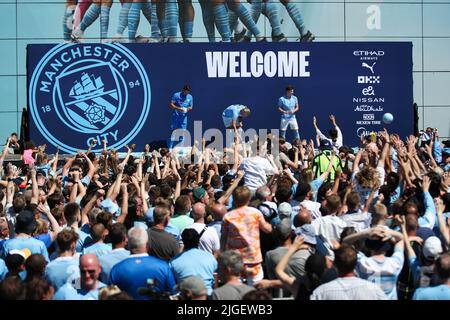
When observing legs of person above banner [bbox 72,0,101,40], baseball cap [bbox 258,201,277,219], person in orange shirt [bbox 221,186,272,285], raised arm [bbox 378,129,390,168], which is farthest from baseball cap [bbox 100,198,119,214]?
legs of person above banner [bbox 72,0,101,40]

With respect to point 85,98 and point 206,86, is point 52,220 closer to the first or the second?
point 85,98

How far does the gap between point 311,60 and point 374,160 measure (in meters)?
8.96

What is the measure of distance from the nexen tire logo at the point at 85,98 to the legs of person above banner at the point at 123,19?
408 centimetres

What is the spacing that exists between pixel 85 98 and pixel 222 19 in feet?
18.3

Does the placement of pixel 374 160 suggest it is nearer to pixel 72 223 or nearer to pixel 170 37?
pixel 72 223

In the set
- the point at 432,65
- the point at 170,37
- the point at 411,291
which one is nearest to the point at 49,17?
the point at 170,37

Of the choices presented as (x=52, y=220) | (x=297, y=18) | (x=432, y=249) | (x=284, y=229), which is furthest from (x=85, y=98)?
(x=432, y=249)

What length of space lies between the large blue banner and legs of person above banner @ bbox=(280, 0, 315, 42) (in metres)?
4.19

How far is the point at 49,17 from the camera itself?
27.0 metres

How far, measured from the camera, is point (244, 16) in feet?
83.6

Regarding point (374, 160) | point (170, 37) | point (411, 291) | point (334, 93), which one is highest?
point (170, 37)

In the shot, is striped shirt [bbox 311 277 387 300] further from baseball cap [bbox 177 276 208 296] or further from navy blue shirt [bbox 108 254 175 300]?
navy blue shirt [bbox 108 254 175 300]
